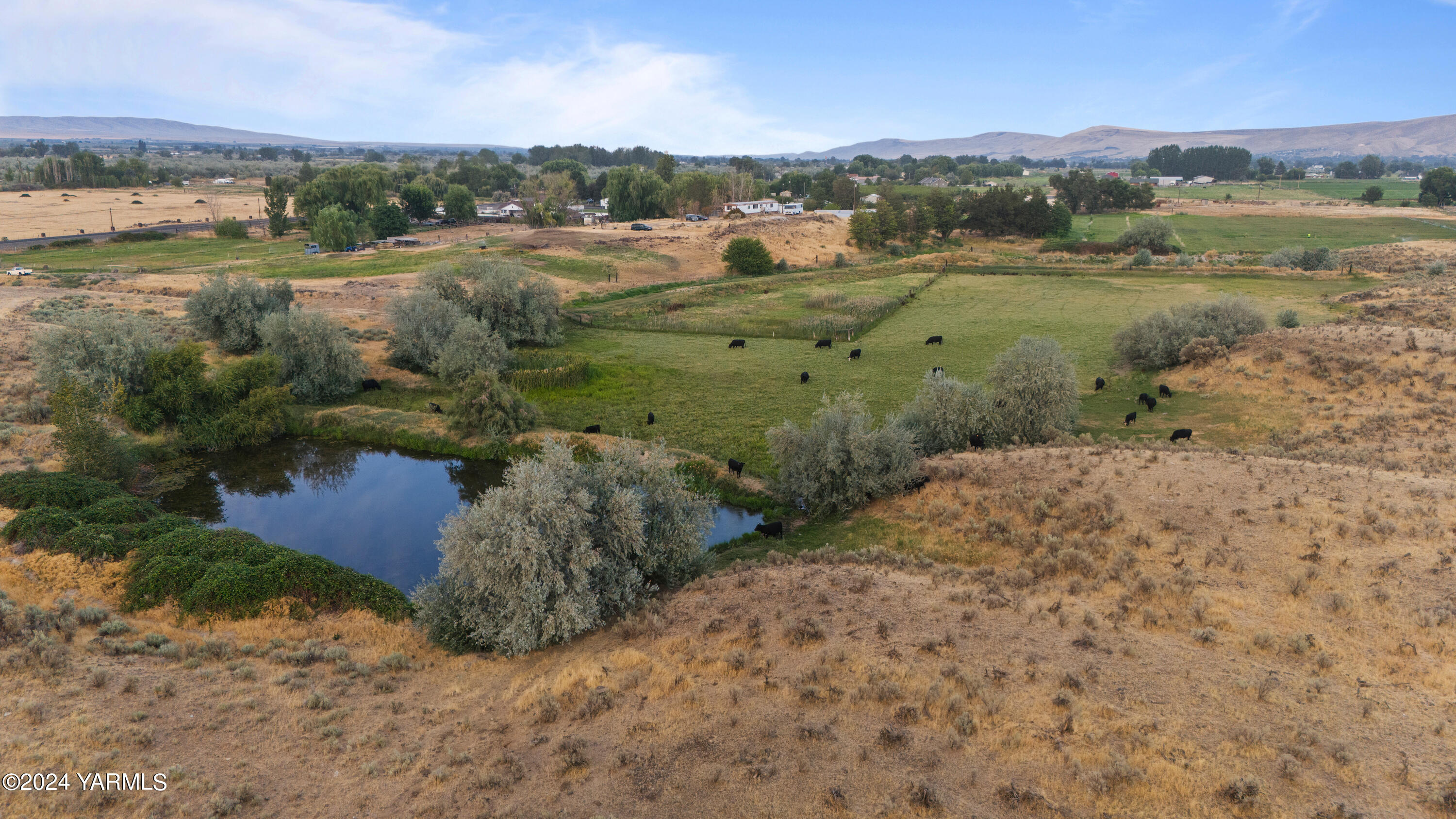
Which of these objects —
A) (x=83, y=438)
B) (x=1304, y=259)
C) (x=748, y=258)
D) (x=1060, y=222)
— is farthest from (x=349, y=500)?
(x=1060, y=222)

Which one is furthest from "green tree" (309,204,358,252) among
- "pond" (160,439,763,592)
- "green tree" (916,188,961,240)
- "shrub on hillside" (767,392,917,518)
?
"shrub on hillside" (767,392,917,518)

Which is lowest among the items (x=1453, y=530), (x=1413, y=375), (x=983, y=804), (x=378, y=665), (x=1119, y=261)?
(x=378, y=665)

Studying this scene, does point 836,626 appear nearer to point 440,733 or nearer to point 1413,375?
point 440,733

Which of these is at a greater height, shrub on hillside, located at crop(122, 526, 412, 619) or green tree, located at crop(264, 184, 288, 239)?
green tree, located at crop(264, 184, 288, 239)

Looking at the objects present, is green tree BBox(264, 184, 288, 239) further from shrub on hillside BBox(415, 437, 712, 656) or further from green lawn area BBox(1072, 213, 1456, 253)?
green lawn area BBox(1072, 213, 1456, 253)

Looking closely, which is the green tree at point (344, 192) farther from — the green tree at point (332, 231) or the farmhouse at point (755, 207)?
the farmhouse at point (755, 207)

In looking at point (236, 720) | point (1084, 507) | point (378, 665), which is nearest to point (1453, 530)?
point (1084, 507)

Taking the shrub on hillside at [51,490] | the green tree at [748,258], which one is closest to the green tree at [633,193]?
the green tree at [748,258]
